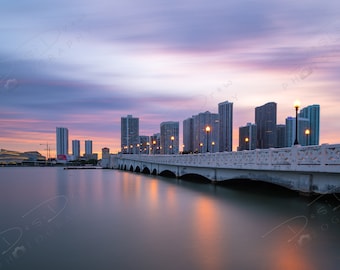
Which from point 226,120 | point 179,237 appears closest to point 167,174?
point 226,120

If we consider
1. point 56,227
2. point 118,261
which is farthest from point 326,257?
point 56,227

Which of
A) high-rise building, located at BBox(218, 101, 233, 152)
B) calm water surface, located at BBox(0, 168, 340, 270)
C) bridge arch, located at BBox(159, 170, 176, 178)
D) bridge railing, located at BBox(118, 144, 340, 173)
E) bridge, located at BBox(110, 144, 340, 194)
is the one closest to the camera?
calm water surface, located at BBox(0, 168, 340, 270)

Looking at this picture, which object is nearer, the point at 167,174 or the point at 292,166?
the point at 292,166

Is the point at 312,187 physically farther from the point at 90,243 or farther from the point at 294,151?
the point at 90,243

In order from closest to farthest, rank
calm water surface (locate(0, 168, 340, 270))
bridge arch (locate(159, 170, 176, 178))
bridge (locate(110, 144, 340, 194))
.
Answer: calm water surface (locate(0, 168, 340, 270))
bridge (locate(110, 144, 340, 194))
bridge arch (locate(159, 170, 176, 178))

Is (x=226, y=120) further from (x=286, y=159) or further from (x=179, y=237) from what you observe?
(x=179, y=237)

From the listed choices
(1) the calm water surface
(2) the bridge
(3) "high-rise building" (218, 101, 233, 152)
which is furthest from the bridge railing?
(3) "high-rise building" (218, 101, 233, 152)

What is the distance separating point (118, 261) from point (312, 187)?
13.9 meters

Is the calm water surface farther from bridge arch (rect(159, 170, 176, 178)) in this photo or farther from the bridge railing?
bridge arch (rect(159, 170, 176, 178))

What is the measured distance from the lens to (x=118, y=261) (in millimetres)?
9570

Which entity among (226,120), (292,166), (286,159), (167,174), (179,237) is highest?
(226,120)

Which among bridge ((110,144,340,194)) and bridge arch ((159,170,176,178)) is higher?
bridge ((110,144,340,194))

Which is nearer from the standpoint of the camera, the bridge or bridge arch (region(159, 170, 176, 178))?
the bridge

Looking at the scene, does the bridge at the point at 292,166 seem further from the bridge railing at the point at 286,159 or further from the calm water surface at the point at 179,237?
the calm water surface at the point at 179,237
